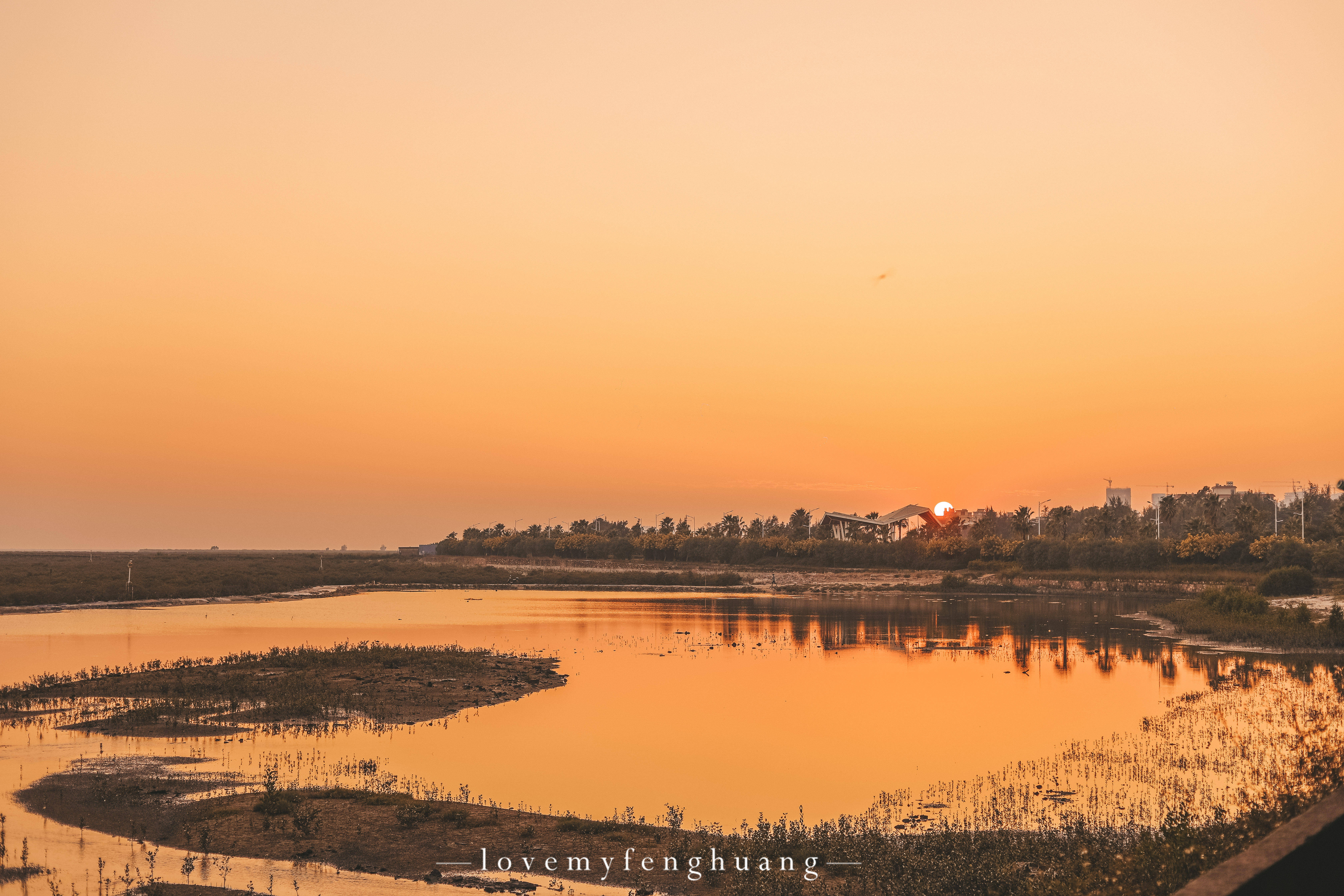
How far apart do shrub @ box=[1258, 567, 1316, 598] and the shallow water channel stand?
1428 cm

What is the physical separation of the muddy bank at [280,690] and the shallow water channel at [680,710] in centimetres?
142

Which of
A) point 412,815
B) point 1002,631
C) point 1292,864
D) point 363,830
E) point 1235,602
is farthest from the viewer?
point 1002,631

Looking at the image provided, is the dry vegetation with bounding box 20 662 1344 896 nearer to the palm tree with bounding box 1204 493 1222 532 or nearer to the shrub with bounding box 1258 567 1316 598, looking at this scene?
the shrub with bounding box 1258 567 1316 598

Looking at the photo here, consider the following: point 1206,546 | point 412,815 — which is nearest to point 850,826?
point 412,815

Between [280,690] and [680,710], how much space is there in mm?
13754

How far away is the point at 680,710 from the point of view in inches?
1362

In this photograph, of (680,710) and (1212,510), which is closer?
(680,710)

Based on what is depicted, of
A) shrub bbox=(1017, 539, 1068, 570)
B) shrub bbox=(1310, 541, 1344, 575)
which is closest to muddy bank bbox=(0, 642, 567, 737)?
shrub bbox=(1310, 541, 1344, 575)

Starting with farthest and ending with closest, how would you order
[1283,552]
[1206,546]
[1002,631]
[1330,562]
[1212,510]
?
[1212,510] < [1206,546] < [1283,552] < [1330,562] < [1002,631]

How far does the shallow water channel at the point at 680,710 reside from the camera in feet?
73.7

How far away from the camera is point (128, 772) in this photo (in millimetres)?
22188

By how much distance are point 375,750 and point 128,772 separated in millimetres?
5893

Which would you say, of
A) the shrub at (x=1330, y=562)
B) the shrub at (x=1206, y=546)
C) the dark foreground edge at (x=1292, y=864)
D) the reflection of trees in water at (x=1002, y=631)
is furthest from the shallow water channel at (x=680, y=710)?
the shrub at (x=1206, y=546)

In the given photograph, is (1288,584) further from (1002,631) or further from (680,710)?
(680,710)
